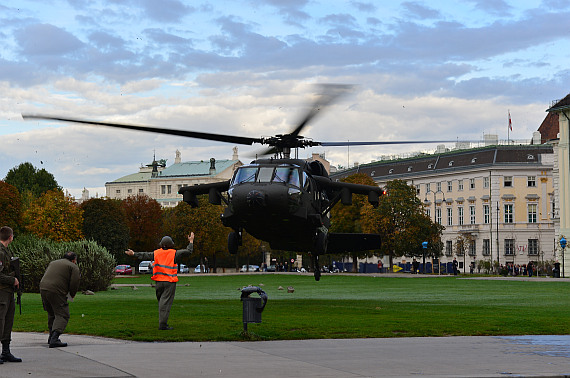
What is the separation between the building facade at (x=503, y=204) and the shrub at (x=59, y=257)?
82.2 metres

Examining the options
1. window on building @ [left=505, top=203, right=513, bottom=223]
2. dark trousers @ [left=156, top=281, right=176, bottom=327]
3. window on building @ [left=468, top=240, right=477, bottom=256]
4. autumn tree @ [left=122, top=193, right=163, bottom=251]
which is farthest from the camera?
window on building @ [left=505, top=203, right=513, bottom=223]

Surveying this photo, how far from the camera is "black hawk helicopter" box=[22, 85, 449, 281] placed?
88.2 feet

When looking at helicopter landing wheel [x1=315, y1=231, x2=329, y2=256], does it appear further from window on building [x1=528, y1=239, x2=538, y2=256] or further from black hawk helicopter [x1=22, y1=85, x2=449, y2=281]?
window on building [x1=528, y1=239, x2=538, y2=256]

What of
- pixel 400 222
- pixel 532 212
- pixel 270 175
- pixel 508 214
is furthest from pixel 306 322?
pixel 532 212

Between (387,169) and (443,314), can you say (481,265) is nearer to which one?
(387,169)

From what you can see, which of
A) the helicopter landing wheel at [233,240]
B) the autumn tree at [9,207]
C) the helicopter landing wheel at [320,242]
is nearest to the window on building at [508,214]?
the autumn tree at [9,207]

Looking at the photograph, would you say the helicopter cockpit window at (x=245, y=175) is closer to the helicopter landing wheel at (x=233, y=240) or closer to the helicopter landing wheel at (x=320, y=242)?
the helicopter landing wheel at (x=233, y=240)

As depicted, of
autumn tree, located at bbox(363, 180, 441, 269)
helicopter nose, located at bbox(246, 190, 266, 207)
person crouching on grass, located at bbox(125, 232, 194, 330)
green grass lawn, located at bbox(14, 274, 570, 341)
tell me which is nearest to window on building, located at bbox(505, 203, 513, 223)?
autumn tree, located at bbox(363, 180, 441, 269)

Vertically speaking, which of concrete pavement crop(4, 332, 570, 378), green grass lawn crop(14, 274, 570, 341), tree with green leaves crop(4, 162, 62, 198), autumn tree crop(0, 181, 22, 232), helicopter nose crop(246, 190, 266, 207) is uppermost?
tree with green leaves crop(4, 162, 62, 198)

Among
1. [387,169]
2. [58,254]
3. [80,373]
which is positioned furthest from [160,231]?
[80,373]

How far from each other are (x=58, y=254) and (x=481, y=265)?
80346 millimetres

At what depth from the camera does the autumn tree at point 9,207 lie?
98375 millimetres

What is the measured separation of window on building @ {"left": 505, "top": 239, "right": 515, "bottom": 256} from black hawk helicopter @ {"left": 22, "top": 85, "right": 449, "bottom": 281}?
329 ft

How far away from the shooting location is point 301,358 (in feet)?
49.0
